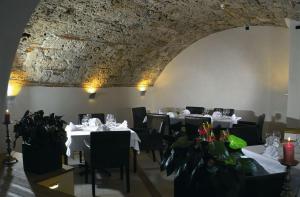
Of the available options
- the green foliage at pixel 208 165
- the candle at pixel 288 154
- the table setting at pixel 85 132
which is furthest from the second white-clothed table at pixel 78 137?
the candle at pixel 288 154

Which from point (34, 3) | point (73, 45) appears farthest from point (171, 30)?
point (34, 3)

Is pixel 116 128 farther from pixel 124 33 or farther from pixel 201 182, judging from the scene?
pixel 201 182

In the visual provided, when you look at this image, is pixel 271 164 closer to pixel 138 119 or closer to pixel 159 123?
pixel 159 123

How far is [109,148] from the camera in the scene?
3812 mm

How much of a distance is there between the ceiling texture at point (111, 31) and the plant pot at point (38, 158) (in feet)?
7.35

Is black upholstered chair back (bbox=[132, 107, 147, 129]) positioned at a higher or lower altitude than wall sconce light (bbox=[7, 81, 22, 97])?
lower

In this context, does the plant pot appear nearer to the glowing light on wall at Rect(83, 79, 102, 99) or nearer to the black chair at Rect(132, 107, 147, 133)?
the glowing light on wall at Rect(83, 79, 102, 99)

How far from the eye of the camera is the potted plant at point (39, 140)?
2.17 meters

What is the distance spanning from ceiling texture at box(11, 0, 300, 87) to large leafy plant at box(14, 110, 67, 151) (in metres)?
2.06

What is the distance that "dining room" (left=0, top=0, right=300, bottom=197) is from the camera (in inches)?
84.0

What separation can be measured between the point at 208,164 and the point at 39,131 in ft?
4.23

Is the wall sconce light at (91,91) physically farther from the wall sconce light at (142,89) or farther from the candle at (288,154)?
the candle at (288,154)

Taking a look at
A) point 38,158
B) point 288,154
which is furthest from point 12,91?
point 288,154

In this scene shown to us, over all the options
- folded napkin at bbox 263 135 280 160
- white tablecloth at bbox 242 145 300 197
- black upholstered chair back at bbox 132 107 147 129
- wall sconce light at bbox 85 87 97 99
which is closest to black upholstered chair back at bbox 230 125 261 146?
white tablecloth at bbox 242 145 300 197
